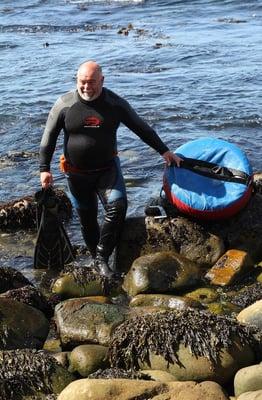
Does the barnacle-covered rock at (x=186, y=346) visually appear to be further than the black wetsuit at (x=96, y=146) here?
No

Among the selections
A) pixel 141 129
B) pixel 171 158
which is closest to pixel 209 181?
pixel 171 158

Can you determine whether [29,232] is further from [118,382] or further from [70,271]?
[118,382]

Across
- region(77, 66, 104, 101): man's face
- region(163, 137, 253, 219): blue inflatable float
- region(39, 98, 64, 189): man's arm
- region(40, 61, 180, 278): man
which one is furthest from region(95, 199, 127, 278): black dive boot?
region(77, 66, 104, 101): man's face

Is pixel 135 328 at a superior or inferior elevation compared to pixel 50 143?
inferior

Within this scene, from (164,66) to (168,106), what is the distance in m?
4.36

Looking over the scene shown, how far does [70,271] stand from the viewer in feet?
24.1

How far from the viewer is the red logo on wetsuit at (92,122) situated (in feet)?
24.3

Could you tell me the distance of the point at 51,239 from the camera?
26.2 ft

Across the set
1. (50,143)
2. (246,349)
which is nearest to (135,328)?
(246,349)

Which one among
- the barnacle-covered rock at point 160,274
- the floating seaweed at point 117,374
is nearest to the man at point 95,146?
the barnacle-covered rock at point 160,274

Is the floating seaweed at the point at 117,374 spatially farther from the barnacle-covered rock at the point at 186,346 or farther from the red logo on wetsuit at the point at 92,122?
the red logo on wetsuit at the point at 92,122

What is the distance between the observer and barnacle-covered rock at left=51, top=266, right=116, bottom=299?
282 inches

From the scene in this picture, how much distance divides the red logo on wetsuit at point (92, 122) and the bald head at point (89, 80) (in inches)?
8.1

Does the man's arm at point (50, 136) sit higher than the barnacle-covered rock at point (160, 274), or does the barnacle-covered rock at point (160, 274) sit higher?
the man's arm at point (50, 136)
